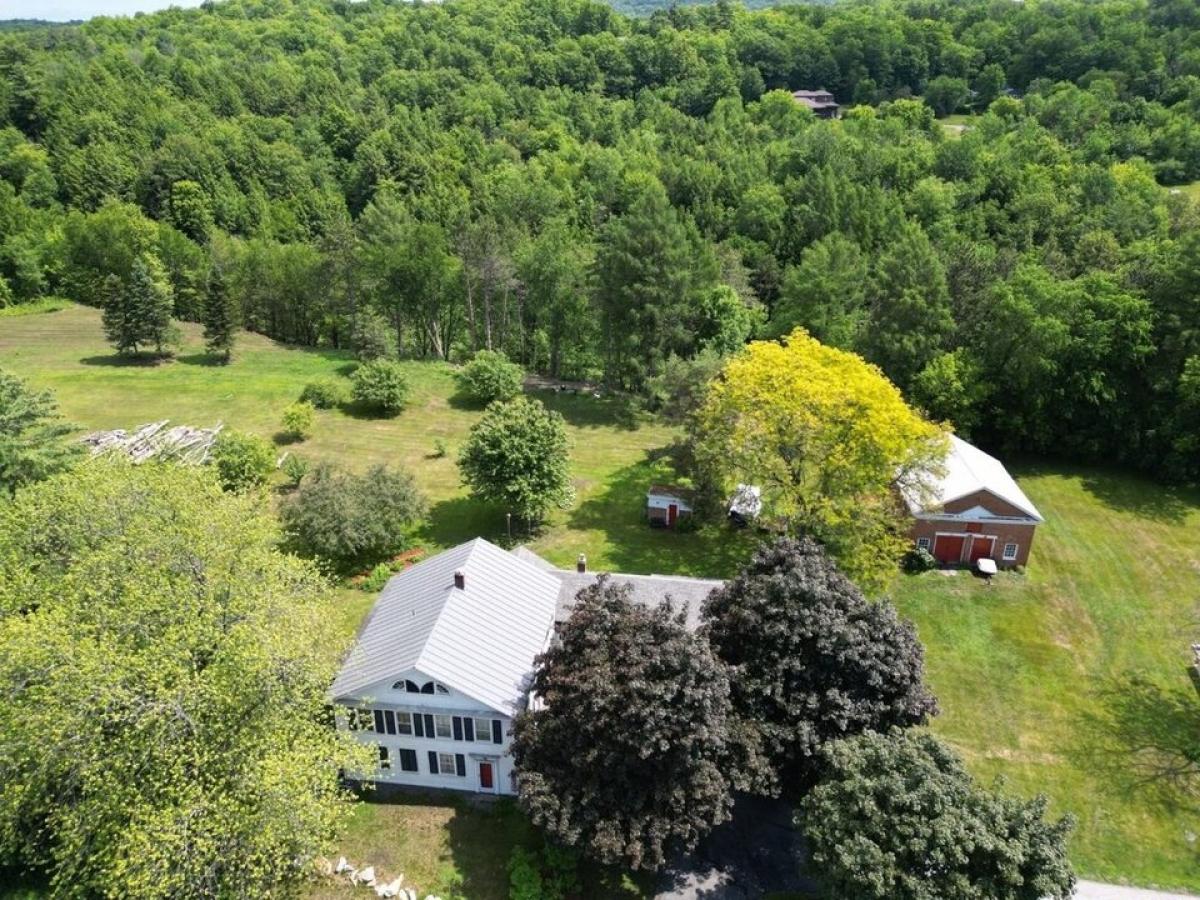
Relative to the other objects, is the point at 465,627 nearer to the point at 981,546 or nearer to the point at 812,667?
the point at 812,667

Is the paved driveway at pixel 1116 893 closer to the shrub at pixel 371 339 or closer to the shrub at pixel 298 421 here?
the shrub at pixel 298 421

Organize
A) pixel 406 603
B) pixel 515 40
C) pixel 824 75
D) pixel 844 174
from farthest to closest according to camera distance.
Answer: pixel 515 40 < pixel 824 75 < pixel 844 174 < pixel 406 603

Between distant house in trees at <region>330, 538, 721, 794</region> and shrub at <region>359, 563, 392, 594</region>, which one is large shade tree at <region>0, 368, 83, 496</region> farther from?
distant house in trees at <region>330, 538, 721, 794</region>

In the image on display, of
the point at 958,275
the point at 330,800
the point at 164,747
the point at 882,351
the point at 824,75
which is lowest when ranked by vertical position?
the point at 330,800

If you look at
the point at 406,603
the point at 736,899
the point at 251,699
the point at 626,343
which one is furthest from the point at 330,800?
the point at 626,343

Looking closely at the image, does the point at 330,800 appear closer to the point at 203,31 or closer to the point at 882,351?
the point at 882,351

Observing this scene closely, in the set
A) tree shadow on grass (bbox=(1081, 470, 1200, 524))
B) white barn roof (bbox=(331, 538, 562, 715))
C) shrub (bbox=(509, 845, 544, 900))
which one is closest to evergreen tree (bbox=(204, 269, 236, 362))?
white barn roof (bbox=(331, 538, 562, 715))

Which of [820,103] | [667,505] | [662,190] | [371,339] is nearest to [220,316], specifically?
[371,339]

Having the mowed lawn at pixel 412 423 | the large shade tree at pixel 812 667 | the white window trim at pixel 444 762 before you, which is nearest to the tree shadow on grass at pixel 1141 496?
the mowed lawn at pixel 412 423
